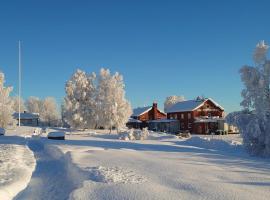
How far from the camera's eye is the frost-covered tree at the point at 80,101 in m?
66.6

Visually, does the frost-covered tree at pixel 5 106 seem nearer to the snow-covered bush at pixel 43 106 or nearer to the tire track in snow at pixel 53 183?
the tire track in snow at pixel 53 183

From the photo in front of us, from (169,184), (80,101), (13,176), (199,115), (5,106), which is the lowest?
(13,176)

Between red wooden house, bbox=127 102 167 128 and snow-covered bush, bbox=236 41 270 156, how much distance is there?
65.3 m

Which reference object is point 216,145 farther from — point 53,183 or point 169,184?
point 169,184

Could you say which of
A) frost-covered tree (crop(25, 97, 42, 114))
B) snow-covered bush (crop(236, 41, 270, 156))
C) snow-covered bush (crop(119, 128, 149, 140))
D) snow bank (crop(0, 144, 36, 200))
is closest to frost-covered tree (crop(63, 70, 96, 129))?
snow-covered bush (crop(119, 128, 149, 140))

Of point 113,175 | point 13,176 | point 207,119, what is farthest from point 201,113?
point 113,175

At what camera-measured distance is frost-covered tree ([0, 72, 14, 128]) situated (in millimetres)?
60728

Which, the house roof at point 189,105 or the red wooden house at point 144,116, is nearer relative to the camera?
the house roof at point 189,105


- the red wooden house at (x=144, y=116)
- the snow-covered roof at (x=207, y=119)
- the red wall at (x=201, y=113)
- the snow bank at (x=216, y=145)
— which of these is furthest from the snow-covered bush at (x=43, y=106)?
the snow bank at (x=216, y=145)

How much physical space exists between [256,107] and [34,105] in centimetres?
13495

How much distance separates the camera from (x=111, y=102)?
65625 mm

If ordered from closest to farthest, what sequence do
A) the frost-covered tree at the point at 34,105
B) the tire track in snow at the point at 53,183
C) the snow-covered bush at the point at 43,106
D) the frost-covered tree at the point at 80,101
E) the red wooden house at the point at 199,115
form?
the tire track in snow at the point at 53,183
the frost-covered tree at the point at 80,101
the red wooden house at the point at 199,115
the snow-covered bush at the point at 43,106
the frost-covered tree at the point at 34,105

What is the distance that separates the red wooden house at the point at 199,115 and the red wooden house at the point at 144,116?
457 inches

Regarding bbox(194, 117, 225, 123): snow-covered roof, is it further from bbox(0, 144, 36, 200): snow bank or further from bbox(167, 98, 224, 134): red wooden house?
bbox(0, 144, 36, 200): snow bank
